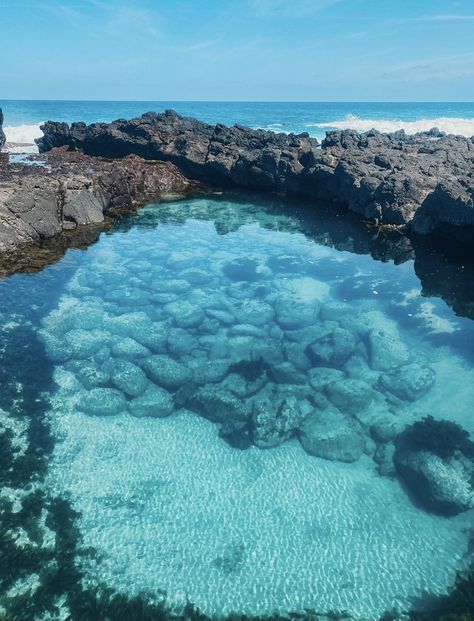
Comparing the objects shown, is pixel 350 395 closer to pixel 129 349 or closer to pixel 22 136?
pixel 129 349

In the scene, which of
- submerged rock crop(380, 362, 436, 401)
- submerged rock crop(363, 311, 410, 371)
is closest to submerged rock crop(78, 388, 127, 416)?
submerged rock crop(380, 362, 436, 401)

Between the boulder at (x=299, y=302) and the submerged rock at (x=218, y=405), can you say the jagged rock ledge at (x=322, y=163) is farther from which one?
the submerged rock at (x=218, y=405)

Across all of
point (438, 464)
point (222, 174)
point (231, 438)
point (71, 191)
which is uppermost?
point (222, 174)

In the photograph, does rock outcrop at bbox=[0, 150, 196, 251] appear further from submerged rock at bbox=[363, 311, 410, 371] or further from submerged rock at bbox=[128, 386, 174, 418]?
submerged rock at bbox=[363, 311, 410, 371]

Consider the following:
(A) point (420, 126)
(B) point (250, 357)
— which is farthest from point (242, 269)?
→ (A) point (420, 126)

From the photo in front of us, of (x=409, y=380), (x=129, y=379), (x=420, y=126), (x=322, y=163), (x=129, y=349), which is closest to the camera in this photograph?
(x=129, y=379)

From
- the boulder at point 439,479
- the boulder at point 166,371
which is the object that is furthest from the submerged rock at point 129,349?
the boulder at point 439,479

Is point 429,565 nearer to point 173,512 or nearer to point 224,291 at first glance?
point 173,512
